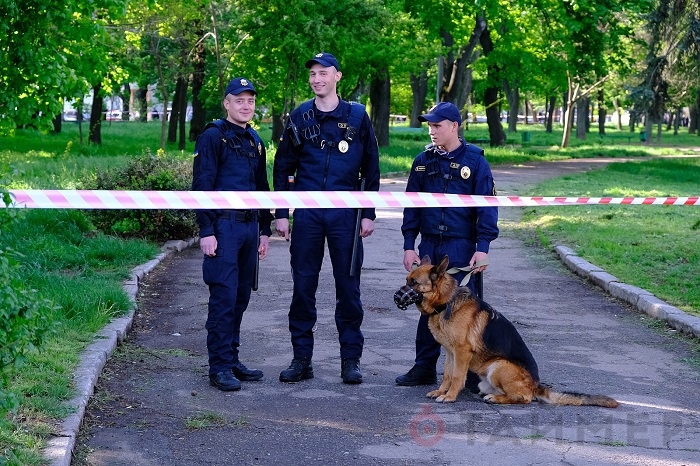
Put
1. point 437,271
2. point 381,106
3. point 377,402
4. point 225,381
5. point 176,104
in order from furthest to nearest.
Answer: point 176,104, point 381,106, point 225,381, point 377,402, point 437,271

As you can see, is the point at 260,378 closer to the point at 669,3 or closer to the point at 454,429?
the point at 454,429

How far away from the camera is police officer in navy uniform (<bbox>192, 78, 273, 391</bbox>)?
6.65 metres

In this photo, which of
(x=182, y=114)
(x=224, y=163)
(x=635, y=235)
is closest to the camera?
(x=224, y=163)

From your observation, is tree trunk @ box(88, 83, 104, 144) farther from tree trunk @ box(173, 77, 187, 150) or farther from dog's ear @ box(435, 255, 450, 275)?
dog's ear @ box(435, 255, 450, 275)

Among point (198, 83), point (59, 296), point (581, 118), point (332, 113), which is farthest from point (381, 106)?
point (332, 113)

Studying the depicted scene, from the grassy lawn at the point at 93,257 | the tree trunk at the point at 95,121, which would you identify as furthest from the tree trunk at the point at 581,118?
the grassy lawn at the point at 93,257

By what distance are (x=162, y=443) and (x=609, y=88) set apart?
2432 inches

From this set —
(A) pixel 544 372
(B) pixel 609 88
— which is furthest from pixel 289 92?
(B) pixel 609 88

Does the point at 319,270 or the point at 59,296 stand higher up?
the point at 319,270

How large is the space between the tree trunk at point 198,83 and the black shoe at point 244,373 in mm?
23179

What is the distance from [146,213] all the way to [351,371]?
7007mm

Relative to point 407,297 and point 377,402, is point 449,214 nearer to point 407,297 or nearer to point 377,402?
point 407,297

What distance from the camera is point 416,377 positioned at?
681cm

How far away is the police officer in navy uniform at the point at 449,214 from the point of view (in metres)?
6.66
